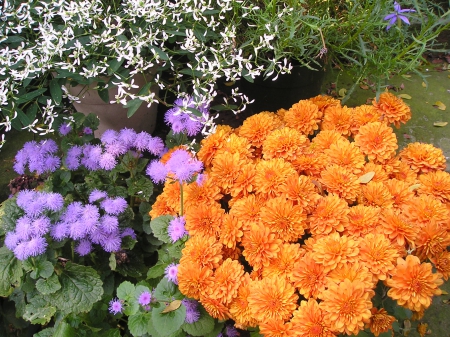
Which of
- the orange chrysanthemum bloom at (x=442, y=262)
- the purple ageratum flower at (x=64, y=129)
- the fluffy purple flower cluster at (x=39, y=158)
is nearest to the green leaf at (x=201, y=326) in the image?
the orange chrysanthemum bloom at (x=442, y=262)

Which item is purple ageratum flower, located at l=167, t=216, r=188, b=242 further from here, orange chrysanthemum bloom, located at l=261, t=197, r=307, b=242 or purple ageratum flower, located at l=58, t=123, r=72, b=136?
purple ageratum flower, located at l=58, t=123, r=72, b=136

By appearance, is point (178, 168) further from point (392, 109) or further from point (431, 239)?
point (392, 109)

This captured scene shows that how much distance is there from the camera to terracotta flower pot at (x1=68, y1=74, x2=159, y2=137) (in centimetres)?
184

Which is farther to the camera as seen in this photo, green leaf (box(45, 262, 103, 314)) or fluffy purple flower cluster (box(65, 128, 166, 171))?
fluffy purple flower cluster (box(65, 128, 166, 171))

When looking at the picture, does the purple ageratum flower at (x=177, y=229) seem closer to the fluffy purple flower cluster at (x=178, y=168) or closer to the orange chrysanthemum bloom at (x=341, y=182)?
the fluffy purple flower cluster at (x=178, y=168)

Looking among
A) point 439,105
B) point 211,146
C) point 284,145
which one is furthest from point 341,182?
point 439,105

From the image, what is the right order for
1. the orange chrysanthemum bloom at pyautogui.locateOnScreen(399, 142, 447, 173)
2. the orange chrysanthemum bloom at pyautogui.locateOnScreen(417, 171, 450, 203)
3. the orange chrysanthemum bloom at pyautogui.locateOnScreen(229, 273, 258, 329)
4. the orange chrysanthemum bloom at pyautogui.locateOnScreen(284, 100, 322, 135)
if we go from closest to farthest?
the orange chrysanthemum bloom at pyautogui.locateOnScreen(229, 273, 258, 329), the orange chrysanthemum bloom at pyautogui.locateOnScreen(417, 171, 450, 203), the orange chrysanthemum bloom at pyautogui.locateOnScreen(399, 142, 447, 173), the orange chrysanthemum bloom at pyautogui.locateOnScreen(284, 100, 322, 135)

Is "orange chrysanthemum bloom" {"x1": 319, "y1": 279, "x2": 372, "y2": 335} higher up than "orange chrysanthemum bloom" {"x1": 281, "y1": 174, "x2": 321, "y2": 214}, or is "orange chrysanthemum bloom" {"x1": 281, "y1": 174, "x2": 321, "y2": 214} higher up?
"orange chrysanthemum bloom" {"x1": 281, "y1": 174, "x2": 321, "y2": 214}

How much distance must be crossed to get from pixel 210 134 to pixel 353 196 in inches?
18.7

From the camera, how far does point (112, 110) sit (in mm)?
1913

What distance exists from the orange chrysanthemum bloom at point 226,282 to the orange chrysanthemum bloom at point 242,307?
0.04ft

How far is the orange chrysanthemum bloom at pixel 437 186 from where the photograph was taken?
1.27 m

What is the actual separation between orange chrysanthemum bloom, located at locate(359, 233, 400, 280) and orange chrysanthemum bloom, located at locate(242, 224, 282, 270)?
20cm

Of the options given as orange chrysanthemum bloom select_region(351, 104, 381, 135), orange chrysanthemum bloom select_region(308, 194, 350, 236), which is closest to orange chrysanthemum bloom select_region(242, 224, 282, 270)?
orange chrysanthemum bloom select_region(308, 194, 350, 236)
